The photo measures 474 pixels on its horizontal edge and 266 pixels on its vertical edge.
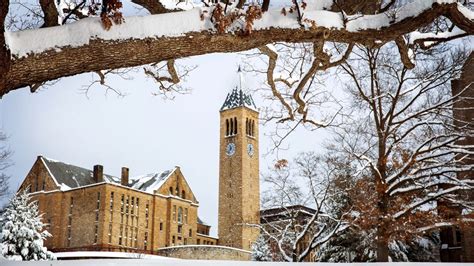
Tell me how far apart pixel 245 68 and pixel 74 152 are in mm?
16869

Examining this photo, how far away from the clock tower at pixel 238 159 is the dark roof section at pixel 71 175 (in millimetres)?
6559

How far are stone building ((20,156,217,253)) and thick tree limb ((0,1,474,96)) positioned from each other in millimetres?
16856

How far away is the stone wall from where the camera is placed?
1819 centimetres

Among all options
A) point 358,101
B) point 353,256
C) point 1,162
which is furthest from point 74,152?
point 358,101

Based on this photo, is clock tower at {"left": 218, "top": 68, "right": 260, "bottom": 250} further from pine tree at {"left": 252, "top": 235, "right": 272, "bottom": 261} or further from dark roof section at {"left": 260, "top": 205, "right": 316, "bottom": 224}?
dark roof section at {"left": 260, "top": 205, "right": 316, "bottom": 224}

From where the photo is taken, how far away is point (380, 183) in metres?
7.07

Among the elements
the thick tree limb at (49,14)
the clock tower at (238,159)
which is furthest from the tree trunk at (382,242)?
the clock tower at (238,159)

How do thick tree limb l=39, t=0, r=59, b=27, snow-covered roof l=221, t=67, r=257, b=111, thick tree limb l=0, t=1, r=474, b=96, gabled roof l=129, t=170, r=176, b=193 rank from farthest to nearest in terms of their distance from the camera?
snow-covered roof l=221, t=67, r=257, b=111, gabled roof l=129, t=170, r=176, b=193, thick tree limb l=39, t=0, r=59, b=27, thick tree limb l=0, t=1, r=474, b=96

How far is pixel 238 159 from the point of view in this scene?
28.8 meters

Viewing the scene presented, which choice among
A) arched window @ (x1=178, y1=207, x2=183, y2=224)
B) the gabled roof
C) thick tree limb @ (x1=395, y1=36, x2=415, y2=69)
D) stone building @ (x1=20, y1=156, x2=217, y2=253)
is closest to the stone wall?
stone building @ (x1=20, y1=156, x2=217, y2=253)

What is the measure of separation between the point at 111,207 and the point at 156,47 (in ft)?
58.9

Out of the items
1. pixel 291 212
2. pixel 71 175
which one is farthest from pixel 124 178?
pixel 291 212

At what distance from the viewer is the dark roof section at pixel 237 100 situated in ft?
92.6

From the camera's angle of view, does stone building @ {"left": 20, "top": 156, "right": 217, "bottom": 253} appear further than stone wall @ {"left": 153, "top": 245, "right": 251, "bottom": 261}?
Yes
